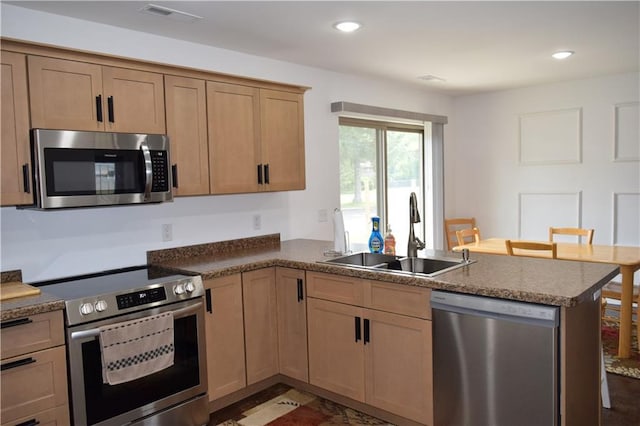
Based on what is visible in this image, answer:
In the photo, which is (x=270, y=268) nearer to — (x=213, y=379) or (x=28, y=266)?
(x=213, y=379)

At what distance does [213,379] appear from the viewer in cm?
290

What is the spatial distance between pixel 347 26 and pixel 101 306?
2161 mm

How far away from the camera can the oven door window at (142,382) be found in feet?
7.61

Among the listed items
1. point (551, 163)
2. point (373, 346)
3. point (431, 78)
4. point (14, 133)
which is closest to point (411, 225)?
point (373, 346)

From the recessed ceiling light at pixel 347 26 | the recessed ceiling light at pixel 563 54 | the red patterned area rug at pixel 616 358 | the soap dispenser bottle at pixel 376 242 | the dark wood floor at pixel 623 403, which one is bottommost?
the dark wood floor at pixel 623 403

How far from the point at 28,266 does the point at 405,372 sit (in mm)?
2132

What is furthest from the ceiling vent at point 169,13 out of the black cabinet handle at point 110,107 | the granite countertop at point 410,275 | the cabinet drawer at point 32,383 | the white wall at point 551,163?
the white wall at point 551,163

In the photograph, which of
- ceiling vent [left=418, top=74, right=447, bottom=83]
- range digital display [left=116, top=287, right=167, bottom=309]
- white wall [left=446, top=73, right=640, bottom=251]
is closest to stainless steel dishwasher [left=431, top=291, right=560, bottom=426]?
range digital display [left=116, top=287, right=167, bottom=309]

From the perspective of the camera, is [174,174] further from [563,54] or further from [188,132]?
[563,54]

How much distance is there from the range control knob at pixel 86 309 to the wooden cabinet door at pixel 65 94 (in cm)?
93

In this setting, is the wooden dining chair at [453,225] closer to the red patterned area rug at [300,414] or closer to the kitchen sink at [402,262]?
the kitchen sink at [402,262]

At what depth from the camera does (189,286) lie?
8.89ft

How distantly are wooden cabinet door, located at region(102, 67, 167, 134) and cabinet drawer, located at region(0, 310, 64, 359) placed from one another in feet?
3.51

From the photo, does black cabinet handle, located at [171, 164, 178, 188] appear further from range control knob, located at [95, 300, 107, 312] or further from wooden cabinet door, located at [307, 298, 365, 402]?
wooden cabinet door, located at [307, 298, 365, 402]
